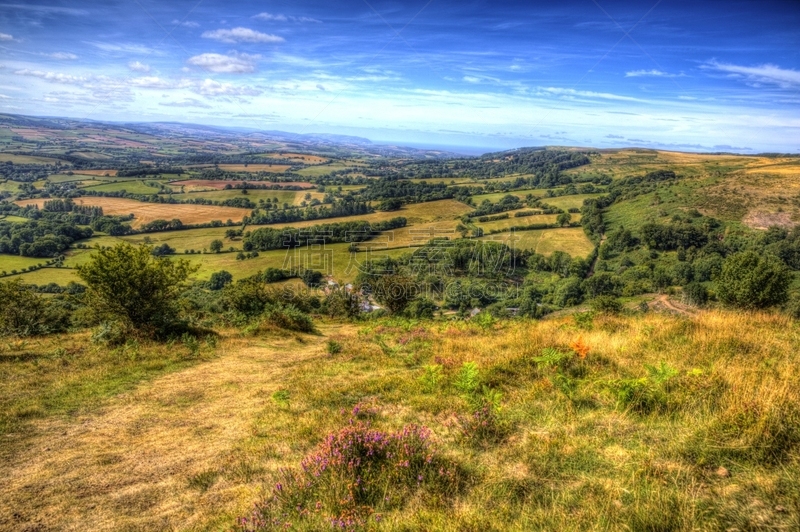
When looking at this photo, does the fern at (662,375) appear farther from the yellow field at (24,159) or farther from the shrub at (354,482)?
the yellow field at (24,159)

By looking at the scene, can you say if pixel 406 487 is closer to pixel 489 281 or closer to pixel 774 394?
pixel 774 394

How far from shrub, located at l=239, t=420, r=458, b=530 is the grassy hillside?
0.08 feet

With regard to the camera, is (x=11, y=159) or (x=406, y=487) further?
(x=11, y=159)

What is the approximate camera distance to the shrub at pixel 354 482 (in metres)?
3.48

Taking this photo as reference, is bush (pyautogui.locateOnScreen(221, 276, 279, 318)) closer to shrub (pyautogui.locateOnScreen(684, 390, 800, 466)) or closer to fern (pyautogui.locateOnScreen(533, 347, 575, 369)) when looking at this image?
fern (pyautogui.locateOnScreen(533, 347, 575, 369))

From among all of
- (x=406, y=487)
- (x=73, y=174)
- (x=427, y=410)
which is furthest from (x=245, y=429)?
(x=73, y=174)

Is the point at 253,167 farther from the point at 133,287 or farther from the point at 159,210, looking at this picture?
the point at 133,287

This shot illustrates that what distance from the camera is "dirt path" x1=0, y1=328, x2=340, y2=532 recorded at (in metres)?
4.06

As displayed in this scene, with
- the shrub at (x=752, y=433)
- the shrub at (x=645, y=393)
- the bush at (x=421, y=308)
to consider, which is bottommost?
the bush at (x=421, y=308)

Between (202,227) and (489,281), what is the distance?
67.0m

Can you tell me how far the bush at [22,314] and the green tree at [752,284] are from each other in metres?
29.3

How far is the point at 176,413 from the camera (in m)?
7.27

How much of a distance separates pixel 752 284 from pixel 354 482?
22252 mm

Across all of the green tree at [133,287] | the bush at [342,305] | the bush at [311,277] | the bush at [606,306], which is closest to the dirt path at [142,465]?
the green tree at [133,287]
